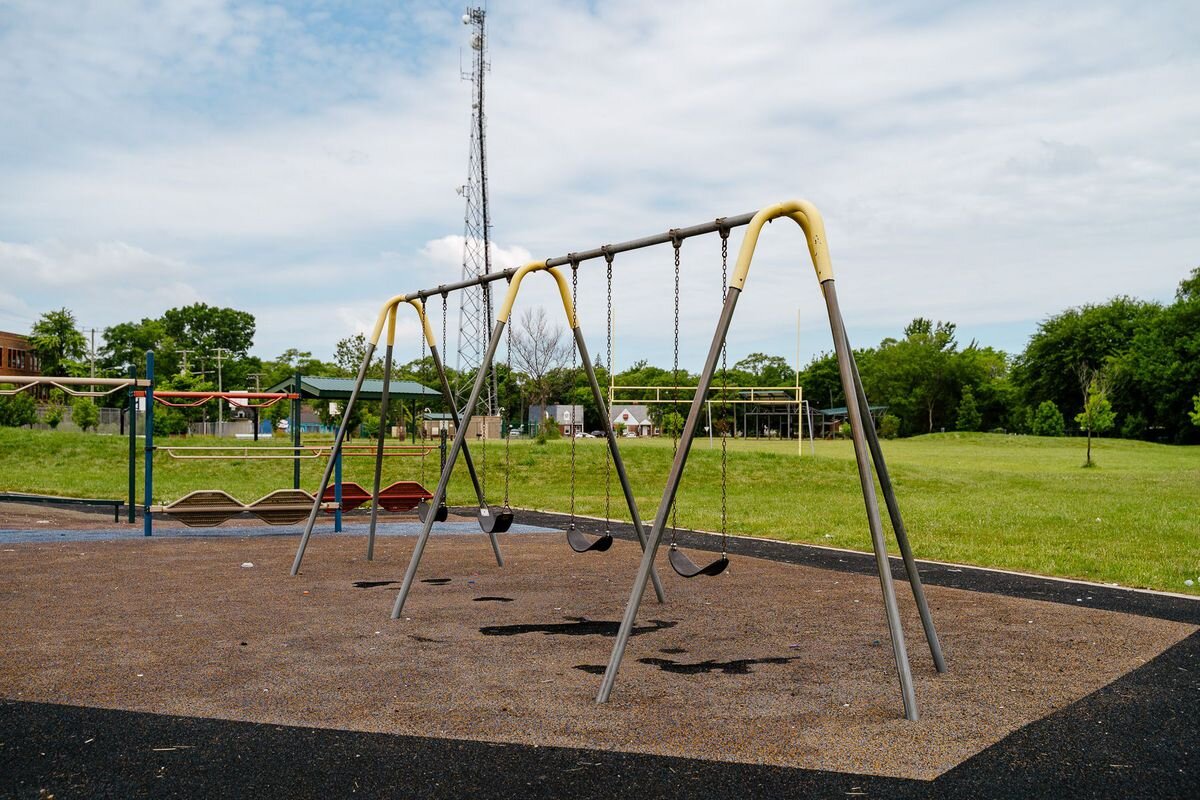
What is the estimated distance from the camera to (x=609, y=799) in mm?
3596

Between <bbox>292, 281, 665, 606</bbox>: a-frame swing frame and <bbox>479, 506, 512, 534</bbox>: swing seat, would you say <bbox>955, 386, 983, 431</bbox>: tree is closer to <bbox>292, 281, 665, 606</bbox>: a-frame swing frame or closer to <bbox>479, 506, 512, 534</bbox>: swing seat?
<bbox>292, 281, 665, 606</bbox>: a-frame swing frame

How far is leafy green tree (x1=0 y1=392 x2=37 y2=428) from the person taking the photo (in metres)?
36.8

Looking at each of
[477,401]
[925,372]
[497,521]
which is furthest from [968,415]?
[477,401]

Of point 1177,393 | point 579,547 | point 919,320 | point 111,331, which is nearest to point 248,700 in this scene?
point 579,547

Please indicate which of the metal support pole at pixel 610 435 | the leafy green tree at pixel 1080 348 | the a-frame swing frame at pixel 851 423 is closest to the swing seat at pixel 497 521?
the metal support pole at pixel 610 435

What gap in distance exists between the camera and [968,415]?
71062 mm

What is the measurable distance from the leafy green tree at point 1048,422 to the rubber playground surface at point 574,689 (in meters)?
53.7

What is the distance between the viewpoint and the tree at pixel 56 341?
60.9 m

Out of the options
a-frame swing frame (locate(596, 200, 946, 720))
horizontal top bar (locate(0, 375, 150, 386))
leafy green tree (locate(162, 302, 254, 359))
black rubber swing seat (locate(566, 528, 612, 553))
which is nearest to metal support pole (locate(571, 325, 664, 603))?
black rubber swing seat (locate(566, 528, 612, 553))

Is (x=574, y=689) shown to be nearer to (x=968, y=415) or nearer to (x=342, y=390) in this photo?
(x=342, y=390)

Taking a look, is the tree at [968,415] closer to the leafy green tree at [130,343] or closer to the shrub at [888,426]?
the shrub at [888,426]

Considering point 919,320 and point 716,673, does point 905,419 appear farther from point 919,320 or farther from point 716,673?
point 716,673

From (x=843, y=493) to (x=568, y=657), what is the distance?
1561cm

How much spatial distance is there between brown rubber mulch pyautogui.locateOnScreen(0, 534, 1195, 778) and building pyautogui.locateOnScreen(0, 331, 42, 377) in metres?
70.7
